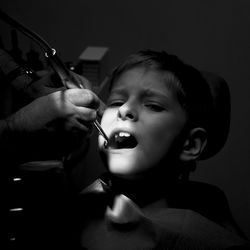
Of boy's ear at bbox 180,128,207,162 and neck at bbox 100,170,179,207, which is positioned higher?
boy's ear at bbox 180,128,207,162

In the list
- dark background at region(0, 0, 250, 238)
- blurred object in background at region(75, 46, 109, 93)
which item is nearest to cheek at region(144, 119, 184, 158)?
blurred object in background at region(75, 46, 109, 93)

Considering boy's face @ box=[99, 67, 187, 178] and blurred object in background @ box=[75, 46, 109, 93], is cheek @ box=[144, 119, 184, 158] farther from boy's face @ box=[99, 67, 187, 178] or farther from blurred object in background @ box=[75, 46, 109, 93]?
blurred object in background @ box=[75, 46, 109, 93]

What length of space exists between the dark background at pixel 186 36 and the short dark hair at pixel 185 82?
47 centimetres

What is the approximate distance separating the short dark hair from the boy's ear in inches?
0.8

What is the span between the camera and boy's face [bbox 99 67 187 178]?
0.79 metres

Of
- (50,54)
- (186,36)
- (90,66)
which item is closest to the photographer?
(50,54)

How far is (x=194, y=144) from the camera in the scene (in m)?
0.90

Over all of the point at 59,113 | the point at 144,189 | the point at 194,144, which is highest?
the point at 59,113

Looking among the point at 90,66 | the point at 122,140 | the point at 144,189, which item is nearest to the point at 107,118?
the point at 122,140

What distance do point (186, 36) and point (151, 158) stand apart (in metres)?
0.72

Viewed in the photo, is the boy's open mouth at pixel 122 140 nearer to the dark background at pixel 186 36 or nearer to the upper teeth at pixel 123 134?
the upper teeth at pixel 123 134

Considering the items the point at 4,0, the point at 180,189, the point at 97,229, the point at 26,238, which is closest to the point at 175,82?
the point at 180,189

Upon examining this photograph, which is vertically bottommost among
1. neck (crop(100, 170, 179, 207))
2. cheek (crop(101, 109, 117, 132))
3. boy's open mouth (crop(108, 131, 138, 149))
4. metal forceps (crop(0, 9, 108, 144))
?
neck (crop(100, 170, 179, 207))

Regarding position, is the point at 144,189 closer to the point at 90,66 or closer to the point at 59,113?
the point at 59,113
